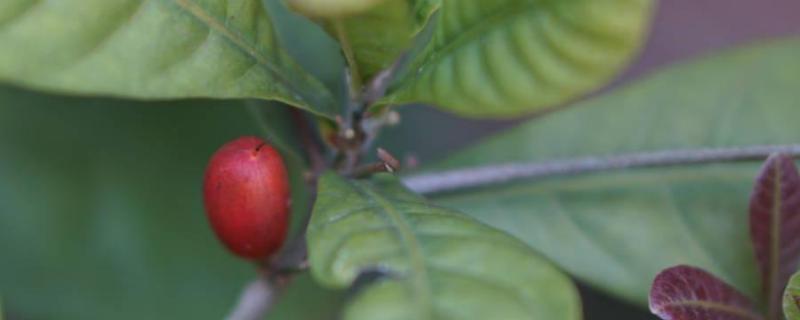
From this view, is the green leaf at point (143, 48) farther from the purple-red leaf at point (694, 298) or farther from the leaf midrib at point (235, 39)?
the purple-red leaf at point (694, 298)

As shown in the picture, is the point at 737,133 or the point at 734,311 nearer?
the point at 734,311

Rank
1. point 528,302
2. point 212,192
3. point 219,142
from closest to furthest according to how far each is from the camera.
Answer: point 528,302 < point 212,192 < point 219,142

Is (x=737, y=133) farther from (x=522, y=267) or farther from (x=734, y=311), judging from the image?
(x=522, y=267)

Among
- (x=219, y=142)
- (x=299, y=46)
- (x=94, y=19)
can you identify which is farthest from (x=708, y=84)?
(x=94, y=19)

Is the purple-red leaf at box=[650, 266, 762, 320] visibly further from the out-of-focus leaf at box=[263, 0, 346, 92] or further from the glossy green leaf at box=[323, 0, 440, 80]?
the out-of-focus leaf at box=[263, 0, 346, 92]

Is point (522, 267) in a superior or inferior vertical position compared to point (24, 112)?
superior

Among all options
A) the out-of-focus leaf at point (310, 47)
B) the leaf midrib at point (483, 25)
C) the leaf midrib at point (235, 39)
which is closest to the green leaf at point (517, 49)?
the leaf midrib at point (483, 25)
